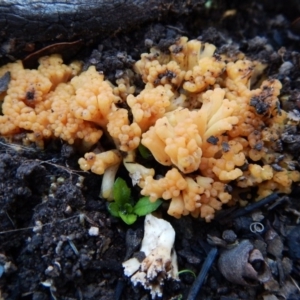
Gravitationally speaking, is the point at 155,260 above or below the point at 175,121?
below

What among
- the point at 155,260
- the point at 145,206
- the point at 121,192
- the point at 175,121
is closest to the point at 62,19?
the point at 175,121

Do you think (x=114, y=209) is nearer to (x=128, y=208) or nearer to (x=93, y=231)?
(x=128, y=208)

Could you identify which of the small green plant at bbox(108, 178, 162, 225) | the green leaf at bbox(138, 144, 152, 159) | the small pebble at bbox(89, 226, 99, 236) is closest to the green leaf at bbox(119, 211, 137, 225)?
the small green plant at bbox(108, 178, 162, 225)

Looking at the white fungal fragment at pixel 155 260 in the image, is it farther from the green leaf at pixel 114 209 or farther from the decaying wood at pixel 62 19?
the decaying wood at pixel 62 19

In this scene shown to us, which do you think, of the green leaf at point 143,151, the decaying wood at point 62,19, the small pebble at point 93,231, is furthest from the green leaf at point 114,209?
the decaying wood at point 62,19

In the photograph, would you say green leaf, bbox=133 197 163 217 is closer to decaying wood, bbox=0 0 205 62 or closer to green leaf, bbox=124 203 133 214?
green leaf, bbox=124 203 133 214
